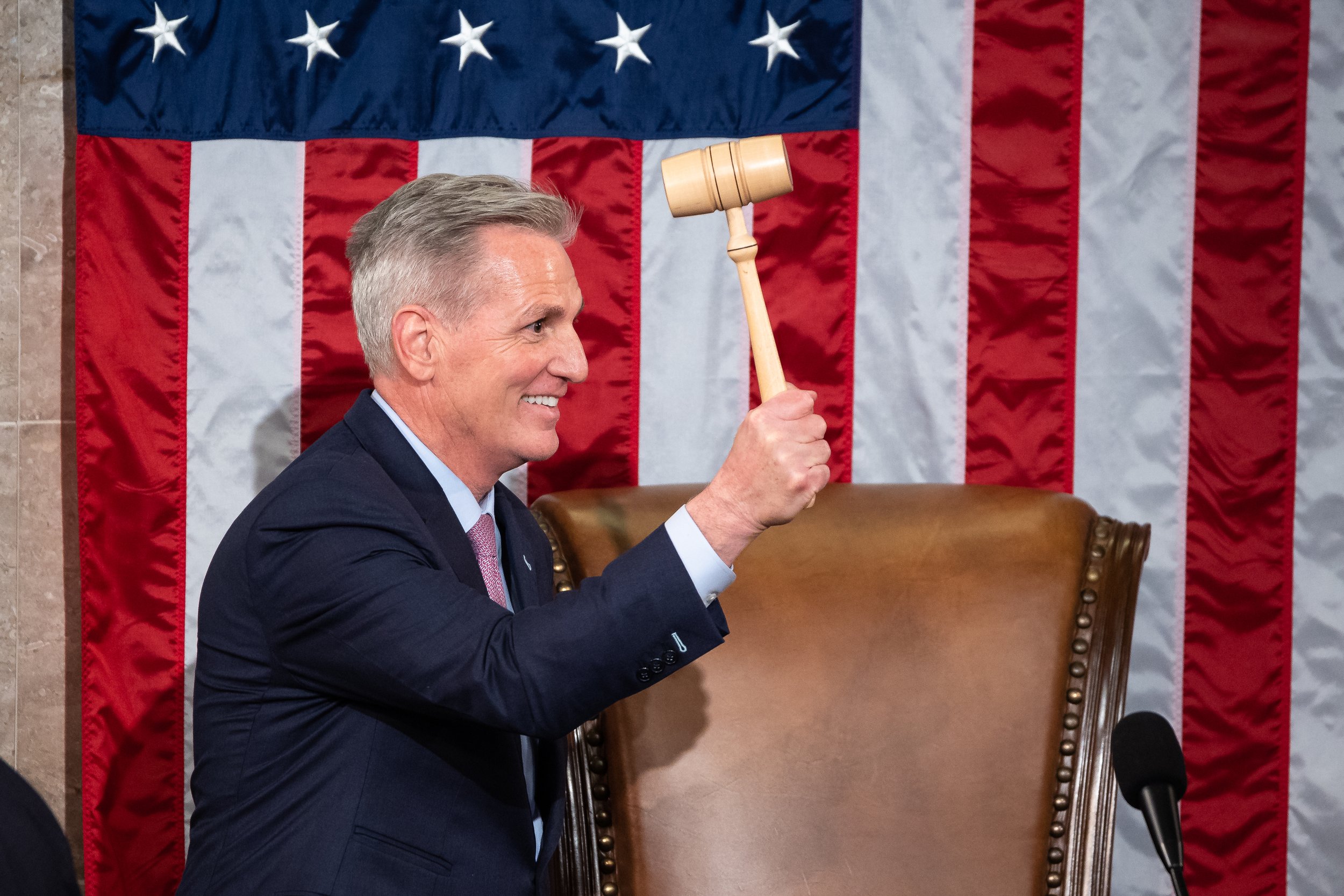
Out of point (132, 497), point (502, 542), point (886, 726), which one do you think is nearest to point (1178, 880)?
point (886, 726)

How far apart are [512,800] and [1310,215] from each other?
2007 millimetres

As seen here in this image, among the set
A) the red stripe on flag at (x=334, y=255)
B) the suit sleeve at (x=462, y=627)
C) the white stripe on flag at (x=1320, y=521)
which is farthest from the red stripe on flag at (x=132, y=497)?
the white stripe on flag at (x=1320, y=521)

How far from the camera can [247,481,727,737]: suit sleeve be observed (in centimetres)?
131

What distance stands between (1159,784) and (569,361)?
3.35 ft

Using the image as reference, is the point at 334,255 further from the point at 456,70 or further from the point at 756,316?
the point at 756,316

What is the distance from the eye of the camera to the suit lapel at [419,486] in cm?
163

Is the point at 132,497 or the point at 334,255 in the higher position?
the point at 334,255

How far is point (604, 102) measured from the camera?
2426 mm

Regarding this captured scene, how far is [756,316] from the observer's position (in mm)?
1555

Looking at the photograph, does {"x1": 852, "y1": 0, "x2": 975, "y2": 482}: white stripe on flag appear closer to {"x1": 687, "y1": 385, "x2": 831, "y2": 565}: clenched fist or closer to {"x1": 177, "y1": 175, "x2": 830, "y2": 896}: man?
{"x1": 177, "y1": 175, "x2": 830, "y2": 896}: man

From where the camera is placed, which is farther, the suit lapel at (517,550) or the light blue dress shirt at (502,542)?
the suit lapel at (517,550)

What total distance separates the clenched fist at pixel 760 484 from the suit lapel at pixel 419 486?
16.8 inches

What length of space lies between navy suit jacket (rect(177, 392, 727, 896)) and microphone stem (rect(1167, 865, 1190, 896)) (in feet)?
1.74

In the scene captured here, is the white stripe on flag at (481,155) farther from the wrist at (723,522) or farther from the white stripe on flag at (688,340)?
the wrist at (723,522)
